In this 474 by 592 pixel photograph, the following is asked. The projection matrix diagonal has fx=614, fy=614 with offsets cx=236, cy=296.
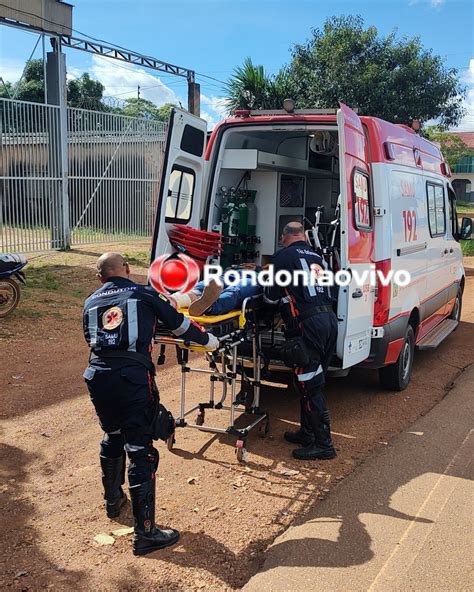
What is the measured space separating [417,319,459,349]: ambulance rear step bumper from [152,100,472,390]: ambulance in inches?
0.9

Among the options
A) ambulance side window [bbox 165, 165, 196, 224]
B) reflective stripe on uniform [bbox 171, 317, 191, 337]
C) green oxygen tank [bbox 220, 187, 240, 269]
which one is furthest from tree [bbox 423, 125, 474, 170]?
reflective stripe on uniform [bbox 171, 317, 191, 337]

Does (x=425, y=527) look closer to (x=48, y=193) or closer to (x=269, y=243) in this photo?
(x=269, y=243)

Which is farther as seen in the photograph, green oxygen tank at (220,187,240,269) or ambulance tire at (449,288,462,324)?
ambulance tire at (449,288,462,324)

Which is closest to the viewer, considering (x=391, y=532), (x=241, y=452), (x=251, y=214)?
(x=391, y=532)

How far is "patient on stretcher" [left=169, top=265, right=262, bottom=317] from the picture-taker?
175 inches

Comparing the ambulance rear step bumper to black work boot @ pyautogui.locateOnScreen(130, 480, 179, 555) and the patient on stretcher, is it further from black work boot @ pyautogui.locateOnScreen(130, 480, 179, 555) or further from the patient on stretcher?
black work boot @ pyautogui.locateOnScreen(130, 480, 179, 555)

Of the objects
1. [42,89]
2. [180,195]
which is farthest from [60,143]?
[42,89]

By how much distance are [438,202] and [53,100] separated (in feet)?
30.2

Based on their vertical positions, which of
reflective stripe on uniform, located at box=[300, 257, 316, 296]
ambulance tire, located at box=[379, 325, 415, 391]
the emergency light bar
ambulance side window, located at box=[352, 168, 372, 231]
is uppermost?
the emergency light bar

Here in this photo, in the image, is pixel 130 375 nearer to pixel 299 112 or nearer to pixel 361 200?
pixel 361 200

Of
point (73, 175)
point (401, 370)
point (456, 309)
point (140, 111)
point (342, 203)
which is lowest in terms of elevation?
point (401, 370)

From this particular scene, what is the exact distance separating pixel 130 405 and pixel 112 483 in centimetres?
60

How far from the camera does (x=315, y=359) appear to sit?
15.2 feet

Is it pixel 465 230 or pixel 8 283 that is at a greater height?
pixel 465 230
